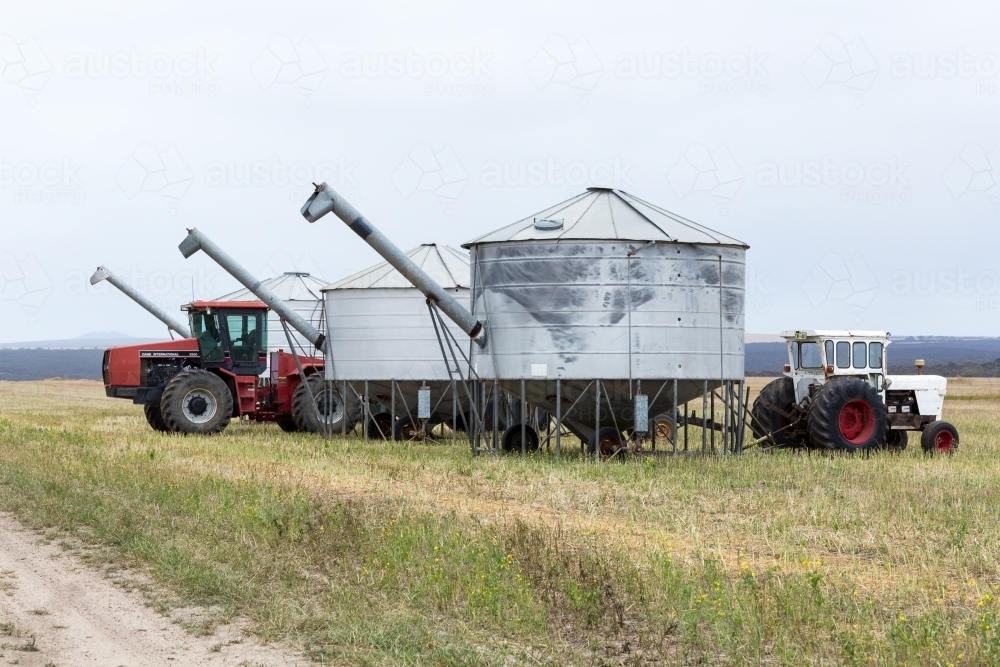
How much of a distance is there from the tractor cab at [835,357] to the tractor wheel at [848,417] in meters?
0.73

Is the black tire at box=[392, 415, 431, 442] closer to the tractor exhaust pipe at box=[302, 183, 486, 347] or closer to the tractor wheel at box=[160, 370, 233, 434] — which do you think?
the tractor wheel at box=[160, 370, 233, 434]

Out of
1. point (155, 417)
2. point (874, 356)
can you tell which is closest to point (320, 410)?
point (155, 417)

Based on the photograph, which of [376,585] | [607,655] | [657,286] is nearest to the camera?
[607,655]

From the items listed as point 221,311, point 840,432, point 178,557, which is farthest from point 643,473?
point 221,311

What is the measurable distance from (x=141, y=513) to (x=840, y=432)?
12509 millimetres

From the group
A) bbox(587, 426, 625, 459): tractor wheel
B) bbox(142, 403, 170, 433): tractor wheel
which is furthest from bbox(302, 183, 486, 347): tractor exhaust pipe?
bbox(142, 403, 170, 433): tractor wheel

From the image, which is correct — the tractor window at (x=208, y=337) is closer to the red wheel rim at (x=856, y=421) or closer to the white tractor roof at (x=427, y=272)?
the white tractor roof at (x=427, y=272)

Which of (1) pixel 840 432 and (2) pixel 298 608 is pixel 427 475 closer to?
(1) pixel 840 432

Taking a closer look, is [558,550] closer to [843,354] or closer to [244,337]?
[843,354]

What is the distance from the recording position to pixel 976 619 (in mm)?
8383

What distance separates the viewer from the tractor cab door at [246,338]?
27688 millimetres

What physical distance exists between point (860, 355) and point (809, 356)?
0.87 metres

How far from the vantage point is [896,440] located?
23.3 m

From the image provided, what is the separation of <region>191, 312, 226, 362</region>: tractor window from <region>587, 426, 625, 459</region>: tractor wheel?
10114 millimetres
